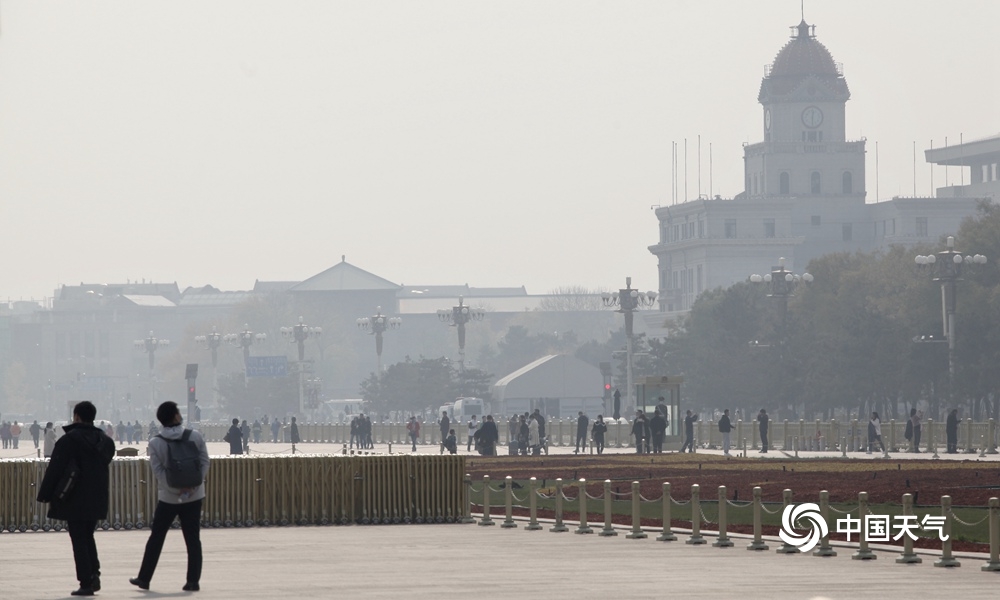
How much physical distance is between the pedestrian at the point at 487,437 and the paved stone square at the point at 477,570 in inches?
1233

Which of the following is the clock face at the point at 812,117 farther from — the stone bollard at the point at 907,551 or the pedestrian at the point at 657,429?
the stone bollard at the point at 907,551

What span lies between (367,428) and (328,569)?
5444 cm

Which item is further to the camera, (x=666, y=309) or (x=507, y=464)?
(x=666, y=309)

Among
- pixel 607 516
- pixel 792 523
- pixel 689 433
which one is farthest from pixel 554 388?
pixel 792 523

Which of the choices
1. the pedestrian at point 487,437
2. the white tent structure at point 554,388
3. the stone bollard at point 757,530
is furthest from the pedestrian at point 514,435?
the white tent structure at point 554,388

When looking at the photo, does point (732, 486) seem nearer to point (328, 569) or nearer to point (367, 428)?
point (328, 569)

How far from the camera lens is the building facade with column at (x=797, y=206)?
6373 inches

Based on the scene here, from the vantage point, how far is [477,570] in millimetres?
18531

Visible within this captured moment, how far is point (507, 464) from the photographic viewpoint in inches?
1930

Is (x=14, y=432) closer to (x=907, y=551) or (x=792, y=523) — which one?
(x=792, y=523)

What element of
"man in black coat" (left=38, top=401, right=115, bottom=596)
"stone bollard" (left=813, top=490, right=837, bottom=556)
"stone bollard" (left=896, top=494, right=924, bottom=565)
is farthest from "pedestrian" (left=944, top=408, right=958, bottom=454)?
"man in black coat" (left=38, top=401, right=115, bottom=596)

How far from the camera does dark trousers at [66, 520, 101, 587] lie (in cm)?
1592

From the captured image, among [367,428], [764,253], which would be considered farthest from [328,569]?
[764,253]

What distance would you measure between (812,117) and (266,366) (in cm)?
6738
